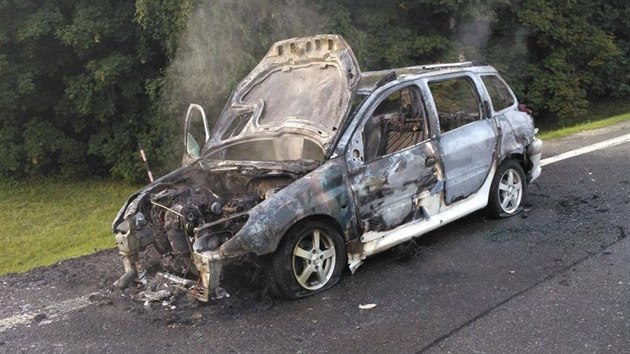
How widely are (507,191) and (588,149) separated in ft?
13.7

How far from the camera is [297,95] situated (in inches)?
225

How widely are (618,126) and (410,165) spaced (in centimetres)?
872

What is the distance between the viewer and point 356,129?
16.9ft

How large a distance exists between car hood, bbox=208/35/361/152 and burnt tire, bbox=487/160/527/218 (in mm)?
2073

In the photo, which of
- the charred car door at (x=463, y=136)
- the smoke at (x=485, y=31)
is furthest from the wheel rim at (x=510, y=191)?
the smoke at (x=485, y=31)

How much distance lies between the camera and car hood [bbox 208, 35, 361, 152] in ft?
17.3

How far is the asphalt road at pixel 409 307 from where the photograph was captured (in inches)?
160

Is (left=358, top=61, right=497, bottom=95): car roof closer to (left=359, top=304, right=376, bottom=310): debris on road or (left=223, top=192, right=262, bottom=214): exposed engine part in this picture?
(left=223, top=192, right=262, bottom=214): exposed engine part

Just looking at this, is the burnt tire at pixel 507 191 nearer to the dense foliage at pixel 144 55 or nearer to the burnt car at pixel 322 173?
the burnt car at pixel 322 173

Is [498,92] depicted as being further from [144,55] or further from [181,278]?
[144,55]

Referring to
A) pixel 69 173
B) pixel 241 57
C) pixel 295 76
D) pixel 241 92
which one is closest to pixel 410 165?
pixel 295 76

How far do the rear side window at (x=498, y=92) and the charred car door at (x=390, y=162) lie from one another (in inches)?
48.0

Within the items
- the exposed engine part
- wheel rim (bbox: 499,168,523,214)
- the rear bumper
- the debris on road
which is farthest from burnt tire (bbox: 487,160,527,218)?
the exposed engine part

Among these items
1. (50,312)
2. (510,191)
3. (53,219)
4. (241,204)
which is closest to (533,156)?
(510,191)
